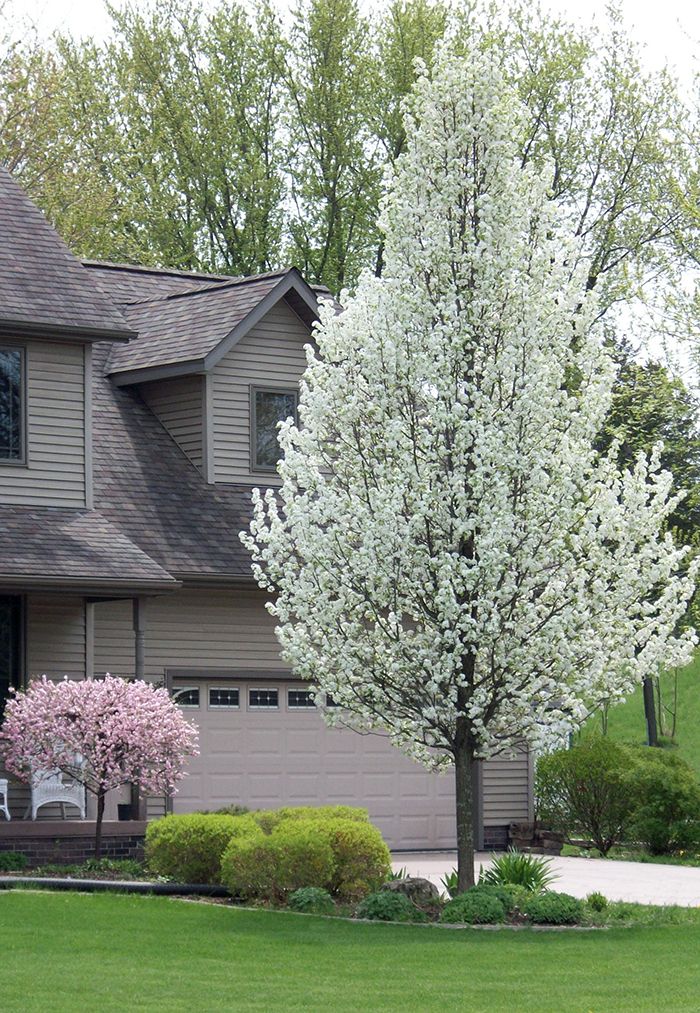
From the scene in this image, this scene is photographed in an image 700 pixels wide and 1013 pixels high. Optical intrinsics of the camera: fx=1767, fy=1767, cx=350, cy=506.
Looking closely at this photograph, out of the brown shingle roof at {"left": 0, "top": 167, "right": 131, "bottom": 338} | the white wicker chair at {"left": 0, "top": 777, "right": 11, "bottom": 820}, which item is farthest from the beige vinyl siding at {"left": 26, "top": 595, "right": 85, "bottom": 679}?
the brown shingle roof at {"left": 0, "top": 167, "right": 131, "bottom": 338}

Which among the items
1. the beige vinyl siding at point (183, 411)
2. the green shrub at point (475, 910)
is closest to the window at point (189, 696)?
the beige vinyl siding at point (183, 411)

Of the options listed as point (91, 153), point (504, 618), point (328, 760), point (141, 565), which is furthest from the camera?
point (91, 153)

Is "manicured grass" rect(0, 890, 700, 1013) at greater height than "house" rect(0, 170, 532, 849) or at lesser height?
lesser

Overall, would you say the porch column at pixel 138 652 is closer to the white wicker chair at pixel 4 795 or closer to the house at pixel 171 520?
the house at pixel 171 520

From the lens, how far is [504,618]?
50.6 ft

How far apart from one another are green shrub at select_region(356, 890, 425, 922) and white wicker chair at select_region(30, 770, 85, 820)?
213 inches

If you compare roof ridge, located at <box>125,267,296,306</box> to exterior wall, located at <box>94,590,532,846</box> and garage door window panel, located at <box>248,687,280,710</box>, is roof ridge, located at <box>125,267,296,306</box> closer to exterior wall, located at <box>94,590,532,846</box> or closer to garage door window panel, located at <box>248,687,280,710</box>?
exterior wall, located at <box>94,590,532,846</box>

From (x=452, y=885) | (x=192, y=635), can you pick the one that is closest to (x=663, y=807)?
(x=192, y=635)

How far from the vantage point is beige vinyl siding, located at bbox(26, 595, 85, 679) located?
2069cm

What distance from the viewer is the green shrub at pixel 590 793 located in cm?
2420

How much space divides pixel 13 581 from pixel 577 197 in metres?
21.8

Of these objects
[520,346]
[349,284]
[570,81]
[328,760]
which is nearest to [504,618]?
[520,346]

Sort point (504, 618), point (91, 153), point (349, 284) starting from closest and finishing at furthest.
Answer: point (504, 618)
point (349, 284)
point (91, 153)

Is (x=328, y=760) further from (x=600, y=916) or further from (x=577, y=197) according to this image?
(x=577, y=197)
